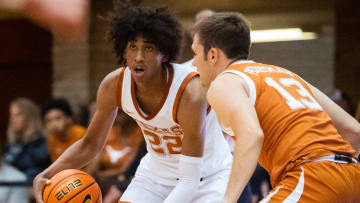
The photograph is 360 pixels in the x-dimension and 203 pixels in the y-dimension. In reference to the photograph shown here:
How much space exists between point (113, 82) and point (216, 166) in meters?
0.87

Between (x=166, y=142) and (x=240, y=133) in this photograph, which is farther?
(x=166, y=142)

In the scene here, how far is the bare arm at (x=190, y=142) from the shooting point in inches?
128

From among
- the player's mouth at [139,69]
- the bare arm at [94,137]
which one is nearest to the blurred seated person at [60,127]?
the bare arm at [94,137]

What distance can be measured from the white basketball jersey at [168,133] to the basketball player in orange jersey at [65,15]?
215 inches

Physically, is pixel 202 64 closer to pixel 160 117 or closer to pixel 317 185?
pixel 160 117

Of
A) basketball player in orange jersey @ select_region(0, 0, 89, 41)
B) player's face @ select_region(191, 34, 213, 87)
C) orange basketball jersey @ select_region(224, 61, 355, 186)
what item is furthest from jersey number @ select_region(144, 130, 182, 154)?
basketball player in orange jersey @ select_region(0, 0, 89, 41)

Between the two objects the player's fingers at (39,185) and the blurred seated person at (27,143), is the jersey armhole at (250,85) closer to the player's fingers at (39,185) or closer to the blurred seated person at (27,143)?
the player's fingers at (39,185)

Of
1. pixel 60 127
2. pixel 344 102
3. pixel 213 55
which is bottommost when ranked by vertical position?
pixel 60 127

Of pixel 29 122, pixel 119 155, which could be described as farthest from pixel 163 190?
pixel 29 122

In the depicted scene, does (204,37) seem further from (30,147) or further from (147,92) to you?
(30,147)

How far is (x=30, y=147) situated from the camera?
6121mm

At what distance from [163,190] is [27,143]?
9.93 ft

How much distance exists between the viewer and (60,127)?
6.27m

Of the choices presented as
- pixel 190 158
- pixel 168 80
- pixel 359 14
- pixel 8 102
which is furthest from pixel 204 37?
pixel 8 102
